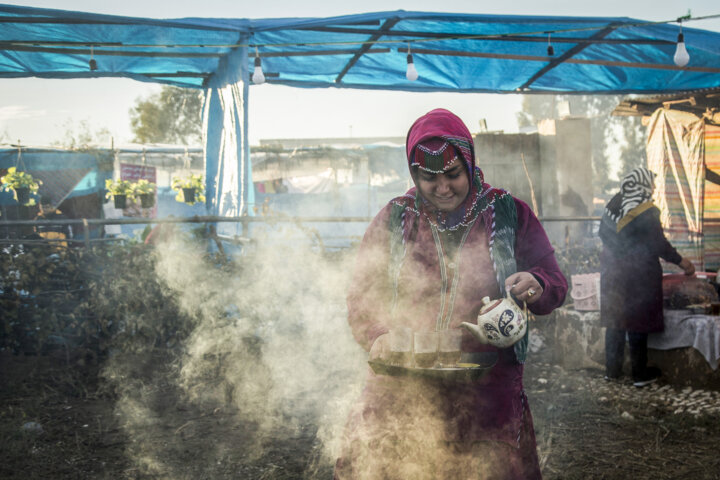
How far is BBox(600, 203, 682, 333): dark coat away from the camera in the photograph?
5.16 meters

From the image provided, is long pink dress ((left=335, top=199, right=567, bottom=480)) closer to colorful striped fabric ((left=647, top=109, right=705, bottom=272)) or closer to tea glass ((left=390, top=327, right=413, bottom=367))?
tea glass ((left=390, top=327, right=413, bottom=367))

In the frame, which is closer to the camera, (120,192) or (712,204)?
(712,204)

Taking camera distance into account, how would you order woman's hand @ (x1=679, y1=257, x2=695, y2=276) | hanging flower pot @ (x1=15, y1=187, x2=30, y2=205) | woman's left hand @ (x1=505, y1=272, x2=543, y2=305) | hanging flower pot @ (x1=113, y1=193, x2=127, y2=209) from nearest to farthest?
woman's left hand @ (x1=505, y1=272, x2=543, y2=305) → woman's hand @ (x1=679, y1=257, x2=695, y2=276) → hanging flower pot @ (x1=15, y1=187, x2=30, y2=205) → hanging flower pot @ (x1=113, y1=193, x2=127, y2=209)

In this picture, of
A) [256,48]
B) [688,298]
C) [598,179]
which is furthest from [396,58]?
[598,179]

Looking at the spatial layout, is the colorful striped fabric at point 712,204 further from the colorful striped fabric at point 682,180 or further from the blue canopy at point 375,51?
the blue canopy at point 375,51

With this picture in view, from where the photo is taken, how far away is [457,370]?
177cm

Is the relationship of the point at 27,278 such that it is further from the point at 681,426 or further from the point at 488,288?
the point at 681,426

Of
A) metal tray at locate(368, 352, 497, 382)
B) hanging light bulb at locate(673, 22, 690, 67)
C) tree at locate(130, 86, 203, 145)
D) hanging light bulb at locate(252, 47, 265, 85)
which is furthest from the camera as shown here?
tree at locate(130, 86, 203, 145)

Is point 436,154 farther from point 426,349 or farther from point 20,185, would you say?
point 20,185

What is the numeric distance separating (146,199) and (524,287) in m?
8.71

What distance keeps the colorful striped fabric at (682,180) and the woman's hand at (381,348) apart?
815 centimetres

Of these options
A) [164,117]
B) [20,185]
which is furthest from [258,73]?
[164,117]

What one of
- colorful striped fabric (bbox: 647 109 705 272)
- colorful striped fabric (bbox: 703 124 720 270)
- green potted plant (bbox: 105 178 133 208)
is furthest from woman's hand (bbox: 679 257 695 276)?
green potted plant (bbox: 105 178 133 208)

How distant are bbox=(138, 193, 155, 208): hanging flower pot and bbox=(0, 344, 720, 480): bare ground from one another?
14.4ft
